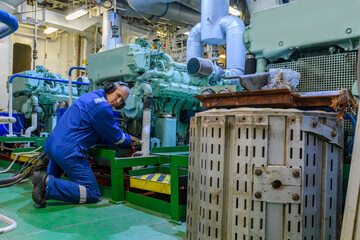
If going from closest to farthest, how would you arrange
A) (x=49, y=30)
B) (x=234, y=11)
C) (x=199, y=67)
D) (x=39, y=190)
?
1. (x=39, y=190)
2. (x=199, y=67)
3. (x=234, y=11)
4. (x=49, y=30)

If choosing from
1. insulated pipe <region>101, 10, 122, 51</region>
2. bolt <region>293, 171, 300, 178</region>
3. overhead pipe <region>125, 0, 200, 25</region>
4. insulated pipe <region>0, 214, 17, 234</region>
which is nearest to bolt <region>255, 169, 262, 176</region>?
bolt <region>293, 171, 300, 178</region>

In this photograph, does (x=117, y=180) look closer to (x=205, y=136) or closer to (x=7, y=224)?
(x=7, y=224)

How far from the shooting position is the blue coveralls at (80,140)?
3115 mm

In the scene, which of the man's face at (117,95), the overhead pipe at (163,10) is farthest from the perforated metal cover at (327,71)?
the overhead pipe at (163,10)

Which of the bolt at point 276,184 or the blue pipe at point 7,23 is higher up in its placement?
the blue pipe at point 7,23

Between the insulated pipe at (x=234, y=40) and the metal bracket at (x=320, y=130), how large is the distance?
4.55 meters

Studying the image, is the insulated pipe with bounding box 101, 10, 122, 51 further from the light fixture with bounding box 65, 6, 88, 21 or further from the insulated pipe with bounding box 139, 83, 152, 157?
the insulated pipe with bounding box 139, 83, 152, 157

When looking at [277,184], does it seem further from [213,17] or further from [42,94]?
[42,94]

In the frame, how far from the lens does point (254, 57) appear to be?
9.00 ft

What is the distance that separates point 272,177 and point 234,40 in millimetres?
5076

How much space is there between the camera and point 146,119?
392 centimetres

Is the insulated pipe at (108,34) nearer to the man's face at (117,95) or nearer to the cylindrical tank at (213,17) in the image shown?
the cylindrical tank at (213,17)

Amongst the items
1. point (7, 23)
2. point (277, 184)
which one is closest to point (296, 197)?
point (277, 184)

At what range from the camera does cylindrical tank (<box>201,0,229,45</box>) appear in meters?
6.23
